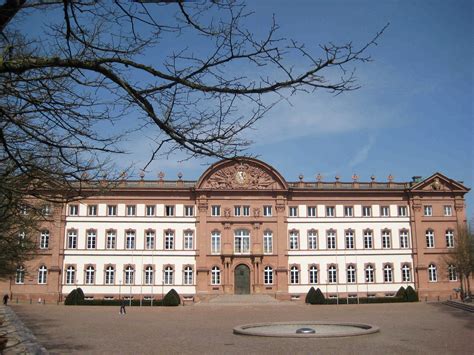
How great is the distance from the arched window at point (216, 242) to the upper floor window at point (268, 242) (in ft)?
14.6

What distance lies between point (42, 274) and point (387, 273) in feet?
110

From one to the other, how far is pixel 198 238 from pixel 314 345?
35.8 meters

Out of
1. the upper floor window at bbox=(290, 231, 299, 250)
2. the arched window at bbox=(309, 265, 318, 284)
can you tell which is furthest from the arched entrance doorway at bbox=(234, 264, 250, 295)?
the arched window at bbox=(309, 265, 318, 284)

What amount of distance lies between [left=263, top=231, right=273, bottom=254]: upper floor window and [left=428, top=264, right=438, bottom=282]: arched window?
52.0ft

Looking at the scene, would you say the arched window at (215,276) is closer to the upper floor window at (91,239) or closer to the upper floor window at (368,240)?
the upper floor window at (91,239)

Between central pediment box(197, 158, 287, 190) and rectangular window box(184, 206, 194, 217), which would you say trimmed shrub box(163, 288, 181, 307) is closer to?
rectangular window box(184, 206, 194, 217)

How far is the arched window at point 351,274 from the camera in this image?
5391cm

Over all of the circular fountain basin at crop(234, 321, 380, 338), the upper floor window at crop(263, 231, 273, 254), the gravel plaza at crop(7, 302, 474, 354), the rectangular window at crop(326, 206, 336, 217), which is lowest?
the gravel plaza at crop(7, 302, 474, 354)

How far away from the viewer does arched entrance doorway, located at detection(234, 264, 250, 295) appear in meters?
53.0

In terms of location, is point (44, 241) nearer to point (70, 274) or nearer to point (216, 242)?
point (70, 274)

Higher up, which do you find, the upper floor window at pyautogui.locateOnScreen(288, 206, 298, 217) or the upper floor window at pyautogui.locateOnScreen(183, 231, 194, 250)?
the upper floor window at pyautogui.locateOnScreen(288, 206, 298, 217)

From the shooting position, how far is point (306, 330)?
2169 centimetres

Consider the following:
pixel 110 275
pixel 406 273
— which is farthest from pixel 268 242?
pixel 110 275

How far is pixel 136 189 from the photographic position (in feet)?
176
